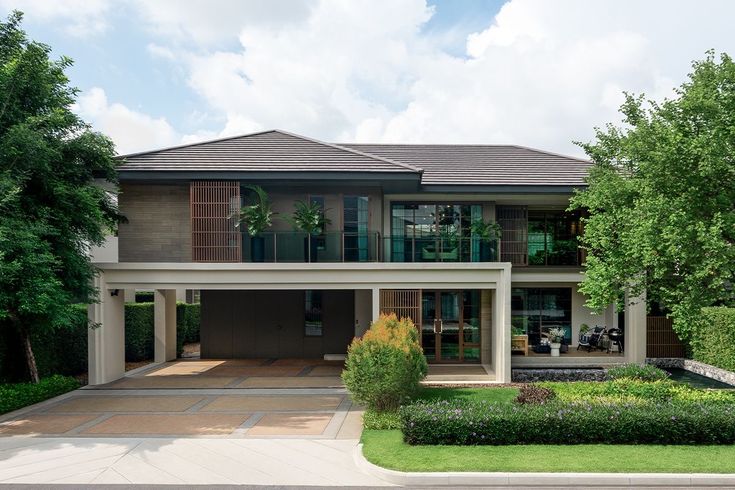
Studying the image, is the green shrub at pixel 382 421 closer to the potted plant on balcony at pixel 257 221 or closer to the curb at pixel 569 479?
the curb at pixel 569 479

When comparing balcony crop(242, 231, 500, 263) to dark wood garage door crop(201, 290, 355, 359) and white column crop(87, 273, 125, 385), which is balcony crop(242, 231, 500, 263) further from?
white column crop(87, 273, 125, 385)

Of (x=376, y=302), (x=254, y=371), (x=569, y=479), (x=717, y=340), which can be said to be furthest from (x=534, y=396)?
(x=717, y=340)

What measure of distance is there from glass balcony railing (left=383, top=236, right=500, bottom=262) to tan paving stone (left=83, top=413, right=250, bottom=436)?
7289 mm

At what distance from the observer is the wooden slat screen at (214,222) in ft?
51.7

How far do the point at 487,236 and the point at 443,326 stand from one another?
352 centimetres

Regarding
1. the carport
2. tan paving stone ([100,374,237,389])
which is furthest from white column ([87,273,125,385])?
tan paving stone ([100,374,237,389])

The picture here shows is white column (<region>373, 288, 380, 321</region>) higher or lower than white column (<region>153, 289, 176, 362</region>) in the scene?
higher

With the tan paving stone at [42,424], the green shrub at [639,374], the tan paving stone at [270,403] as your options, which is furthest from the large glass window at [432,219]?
the tan paving stone at [42,424]

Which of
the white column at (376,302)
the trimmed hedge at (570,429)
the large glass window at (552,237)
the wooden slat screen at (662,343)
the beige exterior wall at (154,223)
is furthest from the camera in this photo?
the large glass window at (552,237)

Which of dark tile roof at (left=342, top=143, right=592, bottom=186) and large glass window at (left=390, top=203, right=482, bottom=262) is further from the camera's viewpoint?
large glass window at (left=390, top=203, right=482, bottom=262)

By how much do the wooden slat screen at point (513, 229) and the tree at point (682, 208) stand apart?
4.32 m

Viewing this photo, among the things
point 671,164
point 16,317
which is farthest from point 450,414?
point 16,317

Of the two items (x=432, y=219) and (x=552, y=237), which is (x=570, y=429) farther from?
(x=552, y=237)

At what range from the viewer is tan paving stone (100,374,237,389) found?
15078 mm
